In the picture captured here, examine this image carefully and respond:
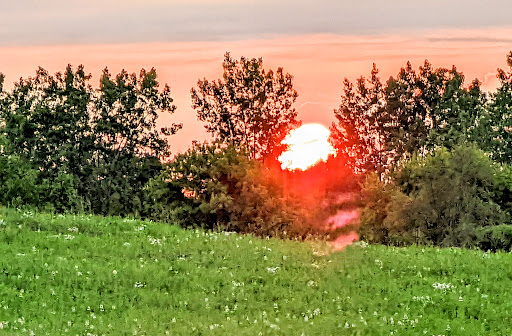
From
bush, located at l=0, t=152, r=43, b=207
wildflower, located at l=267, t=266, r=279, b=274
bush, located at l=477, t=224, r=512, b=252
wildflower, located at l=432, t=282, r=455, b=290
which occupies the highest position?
wildflower, located at l=267, t=266, r=279, b=274

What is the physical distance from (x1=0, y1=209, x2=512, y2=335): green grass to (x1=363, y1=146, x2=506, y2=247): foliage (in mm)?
40704

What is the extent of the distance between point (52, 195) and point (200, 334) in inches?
2060

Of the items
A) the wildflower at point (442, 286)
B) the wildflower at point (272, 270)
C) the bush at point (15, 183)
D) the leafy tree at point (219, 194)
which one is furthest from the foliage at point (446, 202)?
the wildflower at point (442, 286)

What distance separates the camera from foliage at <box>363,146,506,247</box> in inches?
2589

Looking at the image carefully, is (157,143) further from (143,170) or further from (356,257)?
(356,257)

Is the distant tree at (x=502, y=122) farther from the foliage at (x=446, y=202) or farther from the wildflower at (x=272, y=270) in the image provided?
the wildflower at (x=272, y=270)

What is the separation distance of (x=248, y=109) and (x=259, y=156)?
21.7 ft

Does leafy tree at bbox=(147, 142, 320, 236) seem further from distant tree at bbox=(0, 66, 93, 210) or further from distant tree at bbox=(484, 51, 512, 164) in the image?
distant tree at bbox=(484, 51, 512, 164)

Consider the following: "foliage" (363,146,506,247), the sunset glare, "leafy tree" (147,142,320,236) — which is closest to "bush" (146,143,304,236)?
"leafy tree" (147,142,320,236)

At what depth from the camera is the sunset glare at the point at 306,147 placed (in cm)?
9581

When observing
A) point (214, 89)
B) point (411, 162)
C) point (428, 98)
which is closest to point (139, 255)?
point (411, 162)

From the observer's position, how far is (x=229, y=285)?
21062 millimetres

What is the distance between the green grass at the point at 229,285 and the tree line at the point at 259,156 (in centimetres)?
3249

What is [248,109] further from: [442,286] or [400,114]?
[442,286]
